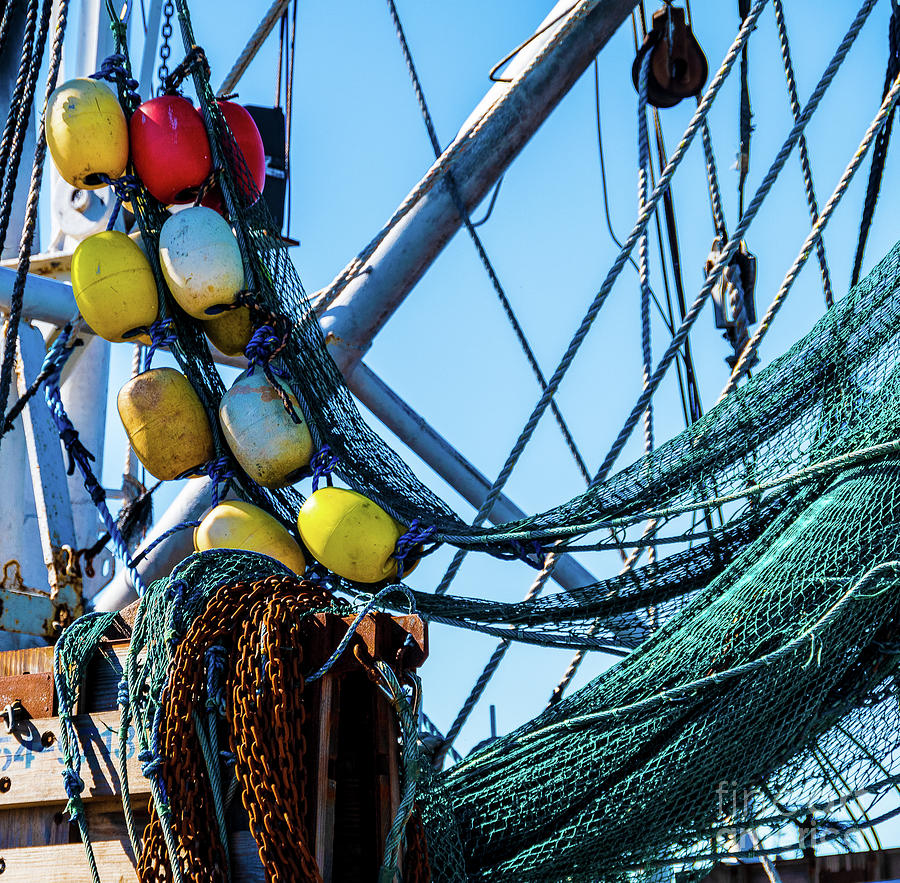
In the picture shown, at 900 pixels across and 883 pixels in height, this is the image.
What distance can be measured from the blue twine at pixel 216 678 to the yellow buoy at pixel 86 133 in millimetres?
2220

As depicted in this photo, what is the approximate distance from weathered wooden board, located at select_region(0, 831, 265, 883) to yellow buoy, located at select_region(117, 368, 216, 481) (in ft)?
5.22

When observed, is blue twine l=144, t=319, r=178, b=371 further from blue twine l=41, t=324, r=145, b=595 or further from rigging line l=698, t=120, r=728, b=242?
rigging line l=698, t=120, r=728, b=242

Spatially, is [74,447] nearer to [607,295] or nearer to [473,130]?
[607,295]

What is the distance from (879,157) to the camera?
6.11 meters

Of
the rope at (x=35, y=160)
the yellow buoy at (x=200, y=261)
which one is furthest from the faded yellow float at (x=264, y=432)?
the rope at (x=35, y=160)

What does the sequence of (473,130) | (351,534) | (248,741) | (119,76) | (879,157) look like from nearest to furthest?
(248,741), (351,534), (119,76), (879,157), (473,130)

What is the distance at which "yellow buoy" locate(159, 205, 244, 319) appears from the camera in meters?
4.88

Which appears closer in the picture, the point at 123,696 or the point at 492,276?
the point at 123,696

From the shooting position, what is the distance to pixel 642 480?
4.37 metres

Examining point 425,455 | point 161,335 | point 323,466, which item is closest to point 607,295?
point 323,466

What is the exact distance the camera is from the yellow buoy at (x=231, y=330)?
5027 millimetres

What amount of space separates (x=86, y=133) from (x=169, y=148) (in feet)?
0.94

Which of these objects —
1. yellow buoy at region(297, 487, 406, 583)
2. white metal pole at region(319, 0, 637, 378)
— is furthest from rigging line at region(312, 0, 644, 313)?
yellow buoy at region(297, 487, 406, 583)

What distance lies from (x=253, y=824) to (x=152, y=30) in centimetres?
733
